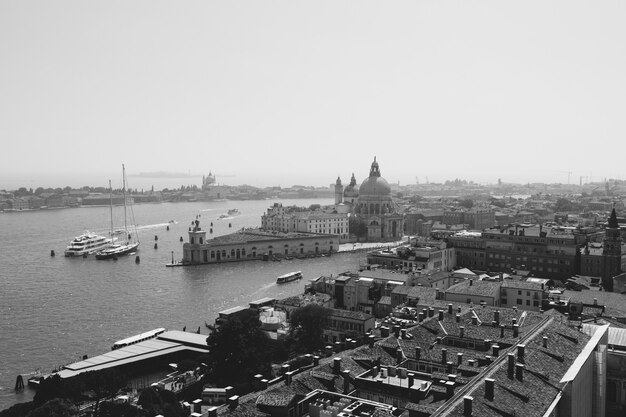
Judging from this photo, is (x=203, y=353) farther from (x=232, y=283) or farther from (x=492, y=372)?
(x=232, y=283)

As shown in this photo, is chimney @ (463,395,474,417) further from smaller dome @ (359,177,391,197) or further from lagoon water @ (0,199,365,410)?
smaller dome @ (359,177,391,197)

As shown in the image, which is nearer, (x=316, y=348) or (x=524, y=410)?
(x=524, y=410)

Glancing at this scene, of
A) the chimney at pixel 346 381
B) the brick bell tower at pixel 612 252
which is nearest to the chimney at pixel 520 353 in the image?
the chimney at pixel 346 381

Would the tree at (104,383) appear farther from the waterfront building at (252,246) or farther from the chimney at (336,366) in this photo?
the waterfront building at (252,246)

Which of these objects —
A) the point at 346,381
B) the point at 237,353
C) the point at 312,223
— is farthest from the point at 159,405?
the point at 312,223

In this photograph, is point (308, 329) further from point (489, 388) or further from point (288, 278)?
point (288, 278)

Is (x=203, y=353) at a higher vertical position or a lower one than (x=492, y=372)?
lower

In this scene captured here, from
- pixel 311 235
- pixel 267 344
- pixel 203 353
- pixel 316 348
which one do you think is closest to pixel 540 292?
pixel 316 348
